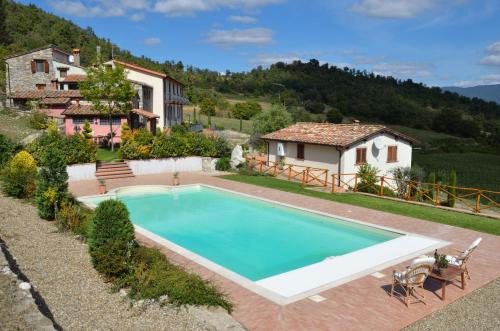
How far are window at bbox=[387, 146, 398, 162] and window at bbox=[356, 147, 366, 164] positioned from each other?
2.51 m

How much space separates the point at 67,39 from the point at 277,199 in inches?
2758

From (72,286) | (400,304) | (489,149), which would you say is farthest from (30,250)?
(489,149)

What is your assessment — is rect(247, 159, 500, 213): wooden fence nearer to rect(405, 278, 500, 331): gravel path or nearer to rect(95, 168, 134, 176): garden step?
rect(95, 168, 134, 176): garden step

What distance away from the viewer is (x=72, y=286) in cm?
845

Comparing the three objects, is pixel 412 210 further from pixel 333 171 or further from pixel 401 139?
pixel 401 139

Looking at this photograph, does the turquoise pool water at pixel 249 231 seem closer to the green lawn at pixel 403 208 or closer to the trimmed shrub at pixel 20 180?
the green lawn at pixel 403 208

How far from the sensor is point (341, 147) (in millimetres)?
22984

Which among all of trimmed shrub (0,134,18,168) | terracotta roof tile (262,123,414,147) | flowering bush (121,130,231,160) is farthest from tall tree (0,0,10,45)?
terracotta roof tile (262,123,414,147)

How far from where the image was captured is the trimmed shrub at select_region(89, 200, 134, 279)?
29.1 feet

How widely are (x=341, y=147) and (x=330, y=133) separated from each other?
2793mm

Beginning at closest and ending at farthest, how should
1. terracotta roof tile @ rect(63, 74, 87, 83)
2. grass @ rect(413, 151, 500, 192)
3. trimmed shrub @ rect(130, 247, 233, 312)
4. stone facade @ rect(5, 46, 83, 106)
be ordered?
trimmed shrub @ rect(130, 247, 233, 312) < grass @ rect(413, 151, 500, 192) < terracotta roof tile @ rect(63, 74, 87, 83) < stone facade @ rect(5, 46, 83, 106)

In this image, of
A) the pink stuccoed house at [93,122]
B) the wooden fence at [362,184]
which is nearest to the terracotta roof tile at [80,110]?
the pink stuccoed house at [93,122]

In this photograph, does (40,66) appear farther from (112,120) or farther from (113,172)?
(113,172)

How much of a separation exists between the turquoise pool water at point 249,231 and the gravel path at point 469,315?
4.45 metres
